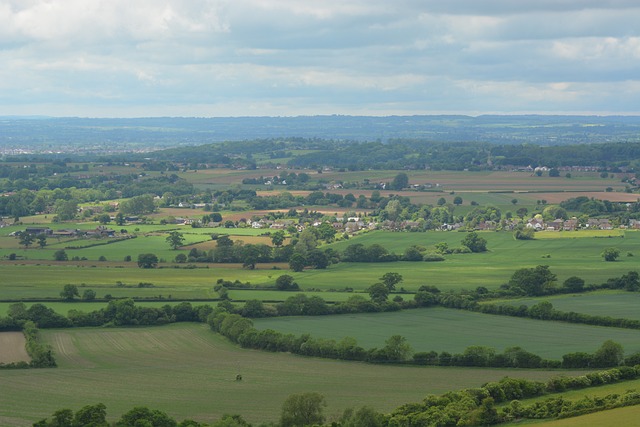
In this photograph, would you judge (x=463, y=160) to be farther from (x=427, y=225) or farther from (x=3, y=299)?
(x=3, y=299)

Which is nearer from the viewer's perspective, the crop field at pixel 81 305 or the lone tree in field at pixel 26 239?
the crop field at pixel 81 305

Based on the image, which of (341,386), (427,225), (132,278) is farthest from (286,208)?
(341,386)

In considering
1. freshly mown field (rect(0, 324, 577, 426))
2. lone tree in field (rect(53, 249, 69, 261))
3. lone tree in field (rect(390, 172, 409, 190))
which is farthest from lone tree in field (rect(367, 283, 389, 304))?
lone tree in field (rect(390, 172, 409, 190))

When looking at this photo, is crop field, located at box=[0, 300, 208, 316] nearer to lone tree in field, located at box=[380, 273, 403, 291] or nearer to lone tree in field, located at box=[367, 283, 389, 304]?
lone tree in field, located at box=[367, 283, 389, 304]

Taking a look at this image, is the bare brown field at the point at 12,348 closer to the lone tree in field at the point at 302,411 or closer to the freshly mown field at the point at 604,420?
the lone tree in field at the point at 302,411

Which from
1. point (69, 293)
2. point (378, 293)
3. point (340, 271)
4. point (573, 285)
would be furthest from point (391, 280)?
point (69, 293)

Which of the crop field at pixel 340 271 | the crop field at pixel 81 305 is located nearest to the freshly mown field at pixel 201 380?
the crop field at pixel 81 305
